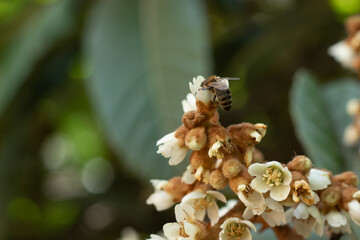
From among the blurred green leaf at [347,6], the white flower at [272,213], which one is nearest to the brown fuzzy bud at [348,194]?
the white flower at [272,213]

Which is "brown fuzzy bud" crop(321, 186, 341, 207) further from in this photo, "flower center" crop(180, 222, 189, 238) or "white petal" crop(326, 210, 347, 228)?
"flower center" crop(180, 222, 189, 238)

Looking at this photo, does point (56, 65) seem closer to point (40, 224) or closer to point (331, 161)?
point (40, 224)

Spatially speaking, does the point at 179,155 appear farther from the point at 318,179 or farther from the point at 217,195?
the point at 318,179

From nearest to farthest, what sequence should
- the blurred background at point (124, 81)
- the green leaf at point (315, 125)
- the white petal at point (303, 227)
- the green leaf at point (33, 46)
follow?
the white petal at point (303, 227) < the green leaf at point (315, 125) < the blurred background at point (124, 81) < the green leaf at point (33, 46)

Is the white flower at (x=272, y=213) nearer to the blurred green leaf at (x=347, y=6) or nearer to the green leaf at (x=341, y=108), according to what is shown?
the green leaf at (x=341, y=108)

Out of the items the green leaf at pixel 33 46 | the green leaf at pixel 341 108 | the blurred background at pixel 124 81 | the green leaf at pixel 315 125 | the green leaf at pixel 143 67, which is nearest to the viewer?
the green leaf at pixel 315 125

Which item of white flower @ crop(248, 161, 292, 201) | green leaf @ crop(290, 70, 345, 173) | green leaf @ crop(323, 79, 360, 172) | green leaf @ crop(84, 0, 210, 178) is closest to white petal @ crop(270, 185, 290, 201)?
white flower @ crop(248, 161, 292, 201)
